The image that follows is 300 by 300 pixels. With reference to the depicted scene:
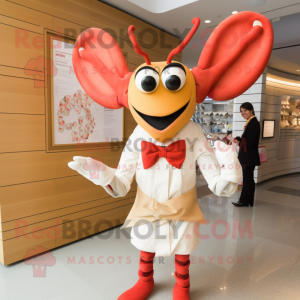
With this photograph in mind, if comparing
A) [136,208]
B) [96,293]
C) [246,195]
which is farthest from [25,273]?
[246,195]

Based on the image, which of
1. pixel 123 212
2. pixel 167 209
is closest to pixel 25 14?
pixel 167 209

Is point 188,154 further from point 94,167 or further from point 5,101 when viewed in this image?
point 5,101

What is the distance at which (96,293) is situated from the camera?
1944 mm

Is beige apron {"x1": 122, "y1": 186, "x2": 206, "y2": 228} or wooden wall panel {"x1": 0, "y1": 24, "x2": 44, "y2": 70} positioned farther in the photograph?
wooden wall panel {"x1": 0, "y1": 24, "x2": 44, "y2": 70}

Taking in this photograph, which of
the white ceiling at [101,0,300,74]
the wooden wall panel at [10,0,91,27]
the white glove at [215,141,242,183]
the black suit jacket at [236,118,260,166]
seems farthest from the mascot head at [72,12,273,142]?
the black suit jacket at [236,118,260,166]

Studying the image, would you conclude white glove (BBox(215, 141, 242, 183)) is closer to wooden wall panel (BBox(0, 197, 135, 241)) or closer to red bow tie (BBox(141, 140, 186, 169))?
red bow tie (BBox(141, 140, 186, 169))

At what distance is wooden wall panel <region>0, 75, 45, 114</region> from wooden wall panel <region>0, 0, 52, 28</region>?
51 cm

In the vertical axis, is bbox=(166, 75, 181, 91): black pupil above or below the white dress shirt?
above

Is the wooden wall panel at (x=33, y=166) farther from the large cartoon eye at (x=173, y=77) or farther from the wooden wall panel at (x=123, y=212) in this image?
the large cartoon eye at (x=173, y=77)

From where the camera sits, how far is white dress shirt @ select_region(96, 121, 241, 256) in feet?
5.27

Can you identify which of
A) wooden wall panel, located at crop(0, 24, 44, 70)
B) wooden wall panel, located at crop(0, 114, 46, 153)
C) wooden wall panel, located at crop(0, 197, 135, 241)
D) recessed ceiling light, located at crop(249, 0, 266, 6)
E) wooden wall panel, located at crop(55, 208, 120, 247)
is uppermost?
Answer: recessed ceiling light, located at crop(249, 0, 266, 6)

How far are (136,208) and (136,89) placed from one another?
81 cm

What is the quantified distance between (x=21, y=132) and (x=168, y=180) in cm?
142

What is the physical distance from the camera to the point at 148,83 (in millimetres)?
1412
